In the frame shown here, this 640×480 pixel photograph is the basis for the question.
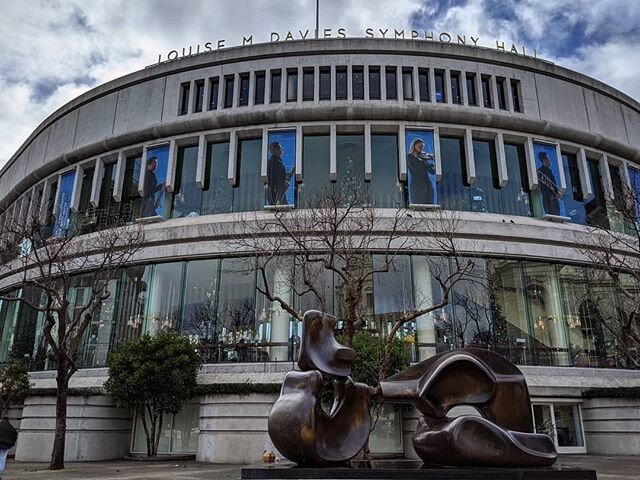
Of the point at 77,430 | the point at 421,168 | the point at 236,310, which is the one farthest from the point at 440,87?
the point at 77,430

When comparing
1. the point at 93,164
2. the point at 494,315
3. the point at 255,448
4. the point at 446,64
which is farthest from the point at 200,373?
the point at 446,64

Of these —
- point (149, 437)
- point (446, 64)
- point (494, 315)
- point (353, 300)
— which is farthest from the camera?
point (446, 64)

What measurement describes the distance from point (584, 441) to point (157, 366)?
51.8 ft

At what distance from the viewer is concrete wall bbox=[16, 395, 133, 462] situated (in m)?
18.6

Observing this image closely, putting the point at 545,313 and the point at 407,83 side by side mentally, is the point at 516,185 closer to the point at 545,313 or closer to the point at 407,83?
the point at 545,313

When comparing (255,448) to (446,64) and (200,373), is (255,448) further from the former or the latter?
(446,64)

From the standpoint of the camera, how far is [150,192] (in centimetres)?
2541

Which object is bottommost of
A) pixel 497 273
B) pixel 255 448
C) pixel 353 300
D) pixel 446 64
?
pixel 255 448

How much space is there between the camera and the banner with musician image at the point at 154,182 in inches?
987

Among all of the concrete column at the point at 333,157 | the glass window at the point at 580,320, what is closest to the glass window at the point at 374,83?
the concrete column at the point at 333,157

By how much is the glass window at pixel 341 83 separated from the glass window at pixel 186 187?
7.47 meters

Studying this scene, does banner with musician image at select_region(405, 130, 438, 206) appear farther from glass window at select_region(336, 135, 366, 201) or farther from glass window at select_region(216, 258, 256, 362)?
glass window at select_region(216, 258, 256, 362)

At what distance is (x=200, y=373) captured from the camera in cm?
2012

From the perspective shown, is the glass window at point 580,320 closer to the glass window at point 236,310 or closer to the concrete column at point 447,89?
the concrete column at point 447,89
